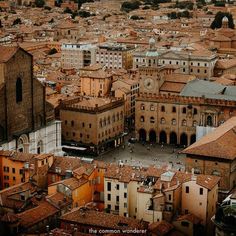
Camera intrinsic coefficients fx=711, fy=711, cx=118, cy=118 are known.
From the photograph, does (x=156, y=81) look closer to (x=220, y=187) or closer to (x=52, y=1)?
(x=220, y=187)

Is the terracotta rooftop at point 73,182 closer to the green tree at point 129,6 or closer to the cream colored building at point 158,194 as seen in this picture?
the cream colored building at point 158,194

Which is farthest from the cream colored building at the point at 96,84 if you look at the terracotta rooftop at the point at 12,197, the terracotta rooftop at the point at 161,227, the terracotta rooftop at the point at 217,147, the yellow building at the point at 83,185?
the terracotta rooftop at the point at 161,227

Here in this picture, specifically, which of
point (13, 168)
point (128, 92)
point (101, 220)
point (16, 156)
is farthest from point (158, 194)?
point (128, 92)

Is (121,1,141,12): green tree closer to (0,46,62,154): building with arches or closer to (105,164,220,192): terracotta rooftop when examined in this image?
(0,46,62,154): building with arches

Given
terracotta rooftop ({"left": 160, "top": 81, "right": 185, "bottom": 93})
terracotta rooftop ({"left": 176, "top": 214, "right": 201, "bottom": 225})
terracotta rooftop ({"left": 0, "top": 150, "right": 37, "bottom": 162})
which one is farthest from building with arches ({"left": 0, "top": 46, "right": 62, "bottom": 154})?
terracotta rooftop ({"left": 176, "top": 214, "right": 201, "bottom": 225})

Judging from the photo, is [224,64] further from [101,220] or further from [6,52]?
[101,220]

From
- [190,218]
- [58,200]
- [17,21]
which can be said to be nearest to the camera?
[190,218]
